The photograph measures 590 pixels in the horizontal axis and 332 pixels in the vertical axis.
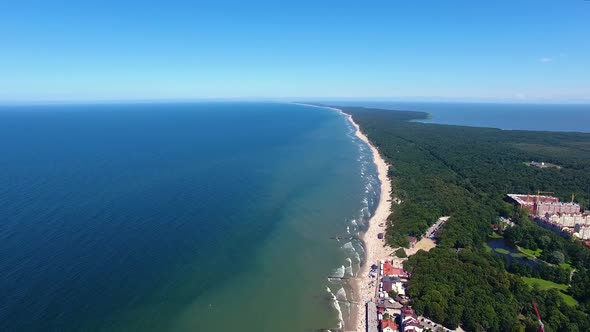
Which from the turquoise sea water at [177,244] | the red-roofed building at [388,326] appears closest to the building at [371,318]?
the red-roofed building at [388,326]

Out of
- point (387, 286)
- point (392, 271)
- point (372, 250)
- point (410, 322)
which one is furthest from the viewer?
point (372, 250)

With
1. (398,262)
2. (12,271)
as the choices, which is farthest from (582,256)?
(12,271)

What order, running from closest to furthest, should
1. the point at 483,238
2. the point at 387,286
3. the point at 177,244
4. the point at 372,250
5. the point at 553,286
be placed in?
1. the point at 387,286
2. the point at 553,286
3. the point at 177,244
4. the point at 372,250
5. the point at 483,238

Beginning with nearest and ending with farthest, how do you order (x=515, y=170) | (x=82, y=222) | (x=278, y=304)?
(x=278, y=304), (x=82, y=222), (x=515, y=170)

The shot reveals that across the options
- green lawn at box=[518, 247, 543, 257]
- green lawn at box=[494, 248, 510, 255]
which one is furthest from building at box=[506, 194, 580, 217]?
green lawn at box=[494, 248, 510, 255]

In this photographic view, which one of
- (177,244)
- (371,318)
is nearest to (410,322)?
(371,318)

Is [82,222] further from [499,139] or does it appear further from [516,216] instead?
[499,139]

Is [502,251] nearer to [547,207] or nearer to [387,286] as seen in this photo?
[547,207]
